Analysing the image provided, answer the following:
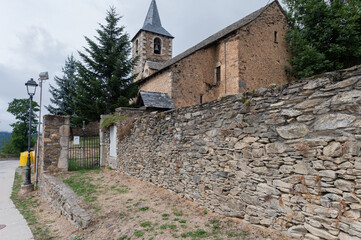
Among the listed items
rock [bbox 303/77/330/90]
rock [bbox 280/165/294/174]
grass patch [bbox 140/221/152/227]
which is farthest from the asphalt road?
rock [bbox 303/77/330/90]

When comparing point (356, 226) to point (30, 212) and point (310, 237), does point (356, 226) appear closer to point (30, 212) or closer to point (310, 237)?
point (310, 237)

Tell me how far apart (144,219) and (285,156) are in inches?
114

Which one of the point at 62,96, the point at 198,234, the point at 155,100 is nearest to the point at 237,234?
the point at 198,234

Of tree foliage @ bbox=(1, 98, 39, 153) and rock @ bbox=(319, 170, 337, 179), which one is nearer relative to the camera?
rock @ bbox=(319, 170, 337, 179)

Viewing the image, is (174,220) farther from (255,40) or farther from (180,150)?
(255,40)

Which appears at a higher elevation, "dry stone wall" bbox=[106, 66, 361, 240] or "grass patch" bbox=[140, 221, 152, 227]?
"dry stone wall" bbox=[106, 66, 361, 240]

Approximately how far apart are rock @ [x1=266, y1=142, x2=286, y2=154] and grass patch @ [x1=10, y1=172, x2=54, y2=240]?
476 centimetres

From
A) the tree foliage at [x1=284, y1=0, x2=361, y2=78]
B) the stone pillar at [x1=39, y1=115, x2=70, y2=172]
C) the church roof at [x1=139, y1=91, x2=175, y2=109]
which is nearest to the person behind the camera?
the stone pillar at [x1=39, y1=115, x2=70, y2=172]

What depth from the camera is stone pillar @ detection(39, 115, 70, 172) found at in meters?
8.53

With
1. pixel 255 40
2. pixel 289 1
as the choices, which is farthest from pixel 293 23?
pixel 255 40

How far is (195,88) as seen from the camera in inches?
557

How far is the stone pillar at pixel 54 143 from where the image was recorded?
8.53 m

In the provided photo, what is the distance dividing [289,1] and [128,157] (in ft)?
59.9

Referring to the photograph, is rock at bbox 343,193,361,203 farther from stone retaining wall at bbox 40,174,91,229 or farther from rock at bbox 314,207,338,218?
stone retaining wall at bbox 40,174,91,229
